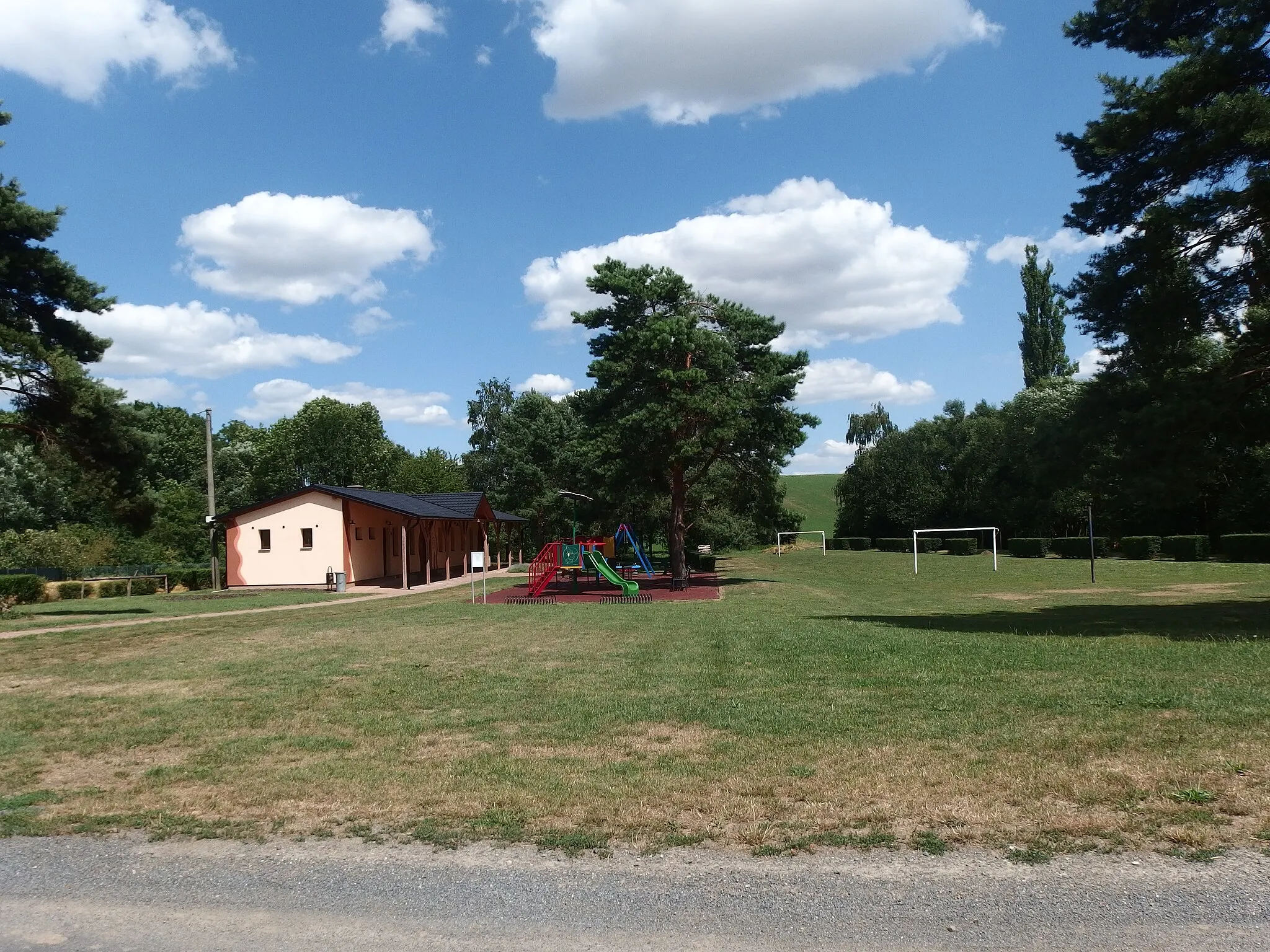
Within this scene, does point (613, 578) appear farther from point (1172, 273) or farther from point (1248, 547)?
point (1248, 547)

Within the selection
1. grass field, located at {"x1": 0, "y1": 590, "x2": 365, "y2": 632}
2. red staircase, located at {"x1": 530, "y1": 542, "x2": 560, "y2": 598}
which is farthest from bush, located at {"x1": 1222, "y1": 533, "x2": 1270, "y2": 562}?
grass field, located at {"x1": 0, "y1": 590, "x2": 365, "y2": 632}

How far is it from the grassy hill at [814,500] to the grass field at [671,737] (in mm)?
97525

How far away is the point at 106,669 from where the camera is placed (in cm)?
1270

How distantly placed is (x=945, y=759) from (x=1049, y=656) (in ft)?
18.6

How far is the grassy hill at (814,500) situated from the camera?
12181 cm

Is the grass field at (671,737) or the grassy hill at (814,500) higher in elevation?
the grassy hill at (814,500)

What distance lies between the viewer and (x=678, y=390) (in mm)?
29391

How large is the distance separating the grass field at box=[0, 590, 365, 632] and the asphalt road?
18308 mm

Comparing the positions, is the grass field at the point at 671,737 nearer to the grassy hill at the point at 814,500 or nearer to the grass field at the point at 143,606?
the grass field at the point at 143,606

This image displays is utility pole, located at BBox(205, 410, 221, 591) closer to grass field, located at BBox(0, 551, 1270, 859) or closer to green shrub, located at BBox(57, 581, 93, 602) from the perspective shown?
green shrub, located at BBox(57, 581, 93, 602)

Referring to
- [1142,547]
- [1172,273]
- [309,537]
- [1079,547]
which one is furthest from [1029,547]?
[1172,273]

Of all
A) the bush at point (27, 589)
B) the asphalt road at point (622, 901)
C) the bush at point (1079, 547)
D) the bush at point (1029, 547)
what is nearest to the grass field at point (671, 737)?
the asphalt road at point (622, 901)

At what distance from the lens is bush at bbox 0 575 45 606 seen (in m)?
29.7

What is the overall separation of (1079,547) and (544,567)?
1384 inches
